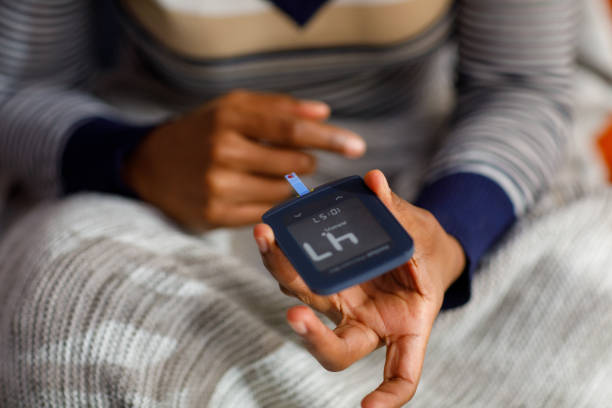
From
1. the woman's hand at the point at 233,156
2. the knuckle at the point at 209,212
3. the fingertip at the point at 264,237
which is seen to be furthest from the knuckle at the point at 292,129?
the fingertip at the point at 264,237

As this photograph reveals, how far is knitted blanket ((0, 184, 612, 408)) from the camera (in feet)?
1.43

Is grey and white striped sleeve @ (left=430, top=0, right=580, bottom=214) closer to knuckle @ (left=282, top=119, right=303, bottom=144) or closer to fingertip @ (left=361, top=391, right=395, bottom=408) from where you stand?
knuckle @ (left=282, top=119, right=303, bottom=144)

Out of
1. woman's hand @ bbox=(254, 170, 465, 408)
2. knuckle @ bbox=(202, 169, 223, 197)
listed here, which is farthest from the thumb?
knuckle @ bbox=(202, 169, 223, 197)

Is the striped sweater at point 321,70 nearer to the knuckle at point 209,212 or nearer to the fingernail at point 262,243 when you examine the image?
the knuckle at point 209,212

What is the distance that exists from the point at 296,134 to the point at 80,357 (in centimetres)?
29

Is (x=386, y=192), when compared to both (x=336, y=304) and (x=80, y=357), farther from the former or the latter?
(x=80, y=357)


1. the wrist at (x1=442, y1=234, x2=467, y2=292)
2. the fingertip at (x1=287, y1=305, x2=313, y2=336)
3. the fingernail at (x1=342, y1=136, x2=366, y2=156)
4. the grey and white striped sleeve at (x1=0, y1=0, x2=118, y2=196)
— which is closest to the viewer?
the fingertip at (x1=287, y1=305, x2=313, y2=336)

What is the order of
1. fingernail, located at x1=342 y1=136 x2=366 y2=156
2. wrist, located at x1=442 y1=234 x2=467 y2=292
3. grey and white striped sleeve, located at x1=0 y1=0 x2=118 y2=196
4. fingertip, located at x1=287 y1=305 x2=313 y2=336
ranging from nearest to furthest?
1. fingertip, located at x1=287 y1=305 x2=313 y2=336
2. wrist, located at x1=442 y1=234 x2=467 y2=292
3. fingernail, located at x1=342 y1=136 x2=366 y2=156
4. grey and white striped sleeve, located at x1=0 y1=0 x2=118 y2=196

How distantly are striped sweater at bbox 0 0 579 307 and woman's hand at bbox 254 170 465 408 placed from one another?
18cm

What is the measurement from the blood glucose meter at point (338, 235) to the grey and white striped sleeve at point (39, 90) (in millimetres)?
412

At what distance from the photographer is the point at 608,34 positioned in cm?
89

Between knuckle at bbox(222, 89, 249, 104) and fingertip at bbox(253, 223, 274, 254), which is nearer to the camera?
fingertip at bbox(253, 223, 274, 254)

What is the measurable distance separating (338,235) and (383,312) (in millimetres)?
62

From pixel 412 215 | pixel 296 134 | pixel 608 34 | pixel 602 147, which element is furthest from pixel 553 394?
pixel 608 34
